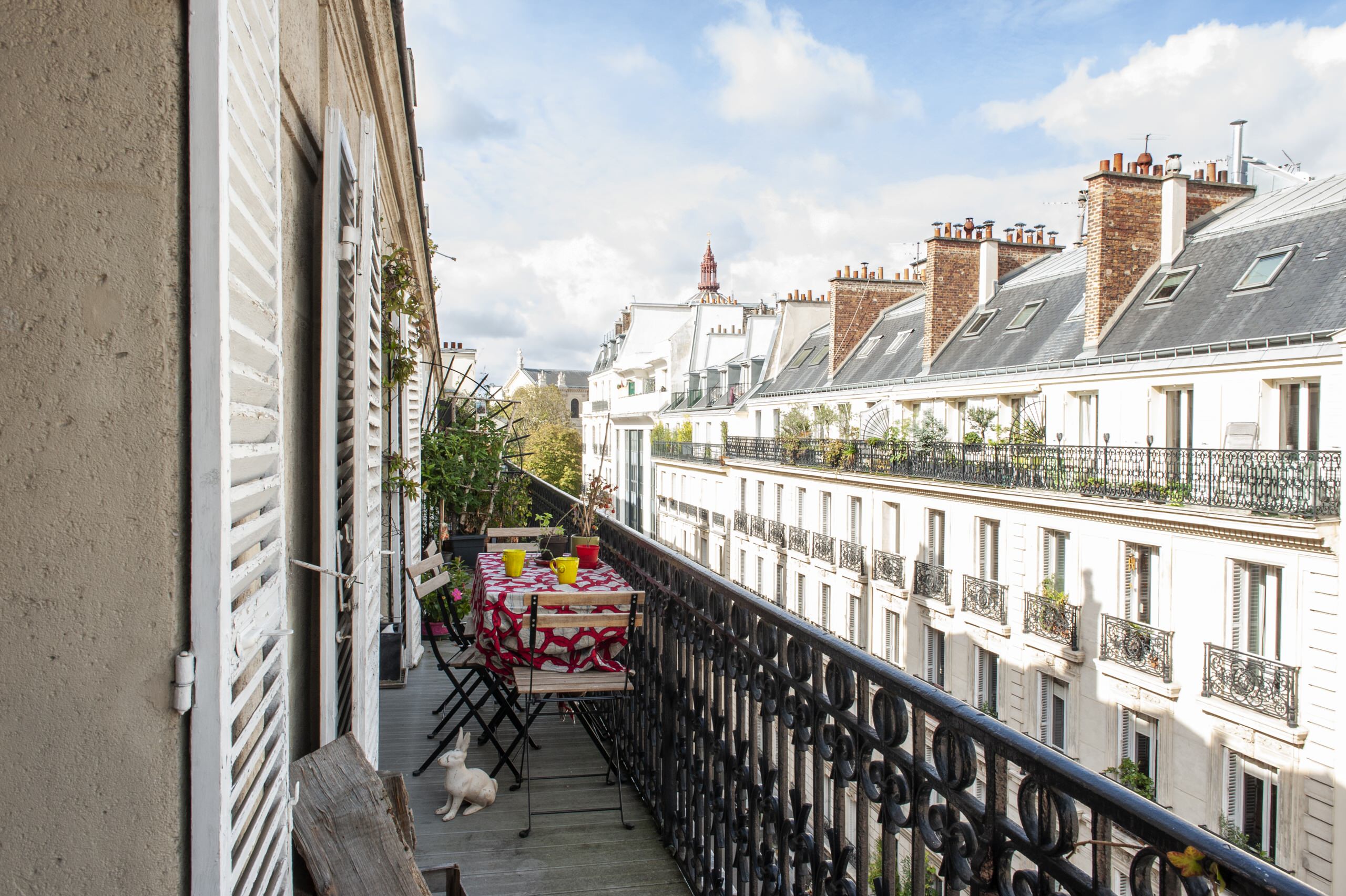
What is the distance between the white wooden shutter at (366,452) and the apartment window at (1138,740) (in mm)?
16677

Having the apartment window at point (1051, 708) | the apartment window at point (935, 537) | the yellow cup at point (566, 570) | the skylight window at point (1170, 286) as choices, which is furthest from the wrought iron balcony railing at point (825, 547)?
the yellow cup at point (566, 570)

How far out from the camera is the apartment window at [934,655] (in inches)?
862

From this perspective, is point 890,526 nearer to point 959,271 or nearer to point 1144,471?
point 959,271

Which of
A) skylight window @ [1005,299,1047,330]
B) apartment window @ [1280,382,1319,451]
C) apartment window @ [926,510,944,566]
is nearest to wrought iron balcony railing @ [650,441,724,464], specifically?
apartment window @ [926,510,944,566]

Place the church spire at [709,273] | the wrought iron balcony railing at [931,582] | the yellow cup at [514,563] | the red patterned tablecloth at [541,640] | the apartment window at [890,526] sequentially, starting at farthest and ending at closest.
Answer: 1. the church spire at [709,273]
2. the apartment window at [890,526]
3. the wrought iron balcony railing at [931,582]
4. the yellow cup at [514,563]
5. the red patterned tablecloth at [541,640]

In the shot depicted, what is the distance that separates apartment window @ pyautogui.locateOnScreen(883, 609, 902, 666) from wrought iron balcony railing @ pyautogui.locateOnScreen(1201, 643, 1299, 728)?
9.19m

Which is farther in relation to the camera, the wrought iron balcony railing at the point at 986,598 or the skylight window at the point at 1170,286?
the wrought iron balcony railing at the point at 986,598

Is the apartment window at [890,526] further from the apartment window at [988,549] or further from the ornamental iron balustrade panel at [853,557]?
the apartment window at [988,549]

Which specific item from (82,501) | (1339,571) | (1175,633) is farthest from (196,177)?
(1175,633)

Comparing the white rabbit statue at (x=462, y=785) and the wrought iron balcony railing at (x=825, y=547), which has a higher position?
the white rabbit statue at (x=462, y=785)

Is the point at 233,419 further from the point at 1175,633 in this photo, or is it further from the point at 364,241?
the point at 1175,633

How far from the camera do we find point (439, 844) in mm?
3512

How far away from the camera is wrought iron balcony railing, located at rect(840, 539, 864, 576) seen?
24547 mm

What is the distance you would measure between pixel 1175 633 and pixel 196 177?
57.2 ft
